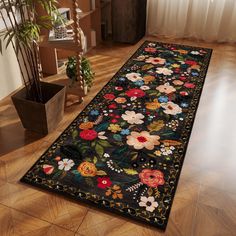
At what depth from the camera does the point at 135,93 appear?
261cm

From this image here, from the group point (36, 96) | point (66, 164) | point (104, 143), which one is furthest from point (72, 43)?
point (66, 164)

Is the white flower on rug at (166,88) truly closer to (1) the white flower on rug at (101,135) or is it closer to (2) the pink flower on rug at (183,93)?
(2) the pink flower on rug at (183,93)

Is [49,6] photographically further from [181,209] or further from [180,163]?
[181,209]

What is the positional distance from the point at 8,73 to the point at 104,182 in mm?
1359

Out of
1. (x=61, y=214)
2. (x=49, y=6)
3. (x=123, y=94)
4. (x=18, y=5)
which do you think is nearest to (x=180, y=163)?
(x=61, y=214)

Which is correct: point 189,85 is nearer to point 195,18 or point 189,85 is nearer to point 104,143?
point 104,143

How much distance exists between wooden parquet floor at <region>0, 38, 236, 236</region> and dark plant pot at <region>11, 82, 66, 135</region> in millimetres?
68

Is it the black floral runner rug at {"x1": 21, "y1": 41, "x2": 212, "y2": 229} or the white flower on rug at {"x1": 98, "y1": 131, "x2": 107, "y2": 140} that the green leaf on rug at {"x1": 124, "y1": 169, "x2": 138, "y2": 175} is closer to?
the black floral runner rug at {"x1": 21, "y1": 41, "x2": 212, "y2": 229}

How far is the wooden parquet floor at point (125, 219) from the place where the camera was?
1.48 metres

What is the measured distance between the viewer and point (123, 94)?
8.50 feet

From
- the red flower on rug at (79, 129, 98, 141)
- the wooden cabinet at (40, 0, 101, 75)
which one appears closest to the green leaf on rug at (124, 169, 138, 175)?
the red flower on rug at (79, 129, 98, 141)

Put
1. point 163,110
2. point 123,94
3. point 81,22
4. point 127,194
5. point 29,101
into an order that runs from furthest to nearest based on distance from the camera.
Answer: point 81,22, point 123,94, point 163,110, point 29,101, point 127,194

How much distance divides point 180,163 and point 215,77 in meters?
1.32

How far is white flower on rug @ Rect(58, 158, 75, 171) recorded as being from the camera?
1.81 m
